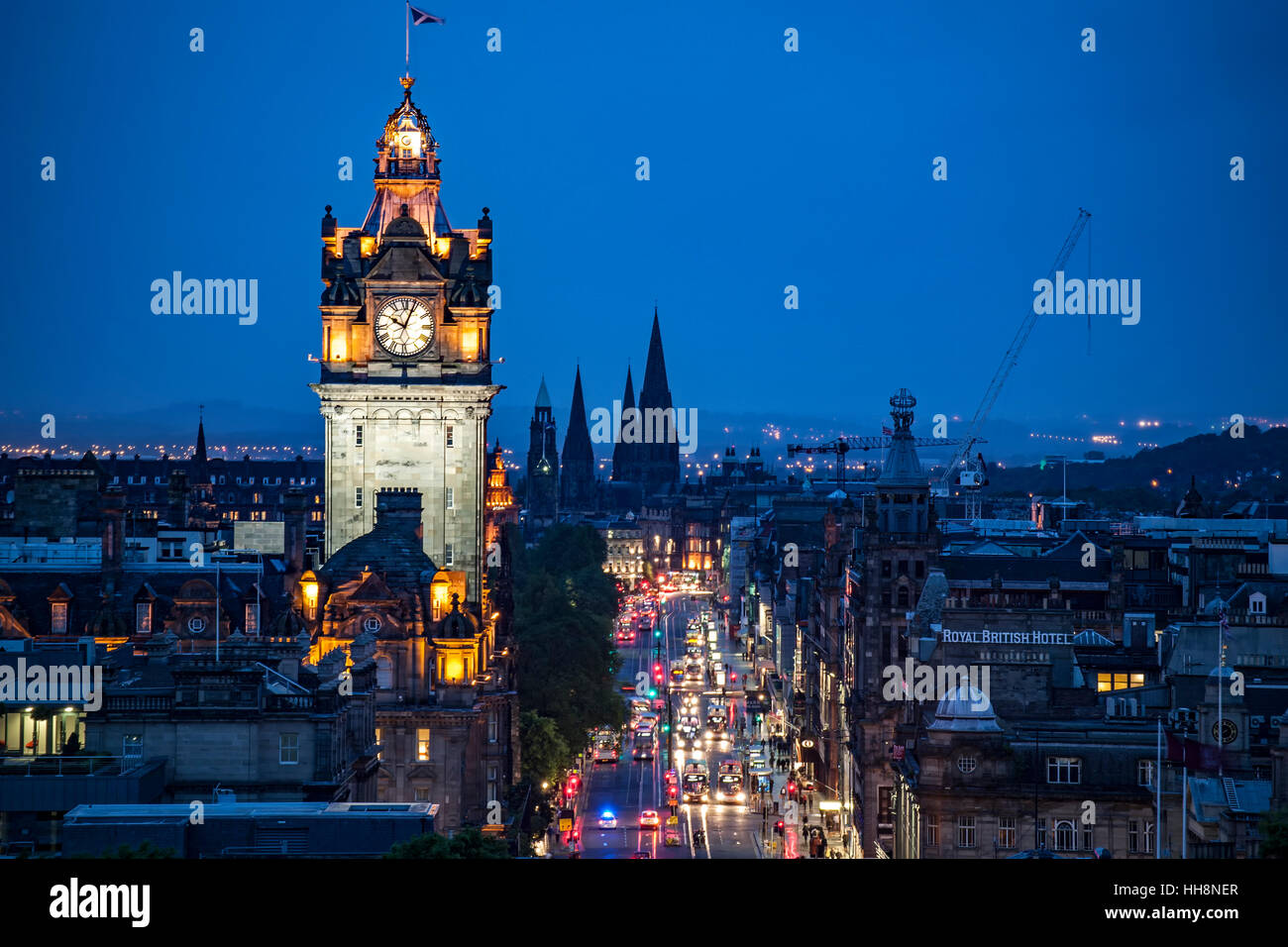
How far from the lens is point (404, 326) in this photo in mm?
100875

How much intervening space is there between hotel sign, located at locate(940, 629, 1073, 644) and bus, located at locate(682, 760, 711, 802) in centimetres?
3949

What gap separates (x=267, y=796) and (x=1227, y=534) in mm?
87279

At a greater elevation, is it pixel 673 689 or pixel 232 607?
pixel 232 607

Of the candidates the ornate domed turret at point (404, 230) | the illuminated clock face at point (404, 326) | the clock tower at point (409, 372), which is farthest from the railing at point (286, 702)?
the ornate domed turret at point (404, 230)

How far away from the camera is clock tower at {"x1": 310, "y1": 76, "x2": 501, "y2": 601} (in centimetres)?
10088

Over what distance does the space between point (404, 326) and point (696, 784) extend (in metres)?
37.6

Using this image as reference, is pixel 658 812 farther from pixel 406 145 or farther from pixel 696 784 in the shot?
pixel 406 145

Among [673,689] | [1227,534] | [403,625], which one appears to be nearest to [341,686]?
[403,625]

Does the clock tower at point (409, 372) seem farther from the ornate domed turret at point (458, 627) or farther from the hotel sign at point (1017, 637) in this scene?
the hotel sign at point (1017, 637)

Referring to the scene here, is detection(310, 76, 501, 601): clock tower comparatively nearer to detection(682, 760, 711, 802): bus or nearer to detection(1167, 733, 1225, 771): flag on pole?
detection(682, 760, 711, 802): bus

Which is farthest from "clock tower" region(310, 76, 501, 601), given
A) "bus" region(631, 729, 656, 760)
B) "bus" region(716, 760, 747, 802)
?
"bus" region(631, 729, 656, 760)
